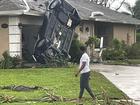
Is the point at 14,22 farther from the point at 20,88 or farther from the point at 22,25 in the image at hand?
the point at 20,88

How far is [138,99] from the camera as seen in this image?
51.8ft

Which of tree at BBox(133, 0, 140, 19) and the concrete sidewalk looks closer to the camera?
the concrete sidewalk

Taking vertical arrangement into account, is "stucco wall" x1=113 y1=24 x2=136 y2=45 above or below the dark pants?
above

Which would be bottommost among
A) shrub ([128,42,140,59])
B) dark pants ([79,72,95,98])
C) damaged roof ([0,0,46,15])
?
shrub ([128,42,140,59])

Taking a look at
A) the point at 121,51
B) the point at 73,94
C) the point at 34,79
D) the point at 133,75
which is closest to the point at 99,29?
the point at 121,51

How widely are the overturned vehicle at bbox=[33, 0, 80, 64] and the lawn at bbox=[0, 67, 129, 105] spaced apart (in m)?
4.01

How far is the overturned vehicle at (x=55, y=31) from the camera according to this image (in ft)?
92.5

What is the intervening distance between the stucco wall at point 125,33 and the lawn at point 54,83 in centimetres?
1868

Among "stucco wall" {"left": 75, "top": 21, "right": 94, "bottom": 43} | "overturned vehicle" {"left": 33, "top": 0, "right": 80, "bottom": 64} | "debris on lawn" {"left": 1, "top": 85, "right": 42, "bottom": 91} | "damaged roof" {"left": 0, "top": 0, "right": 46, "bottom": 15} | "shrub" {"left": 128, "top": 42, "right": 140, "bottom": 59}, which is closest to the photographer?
"debris on lawn" {"left": 1, "top": 85, "right": 42, "bottom": 91}

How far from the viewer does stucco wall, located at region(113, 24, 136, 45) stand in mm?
42188

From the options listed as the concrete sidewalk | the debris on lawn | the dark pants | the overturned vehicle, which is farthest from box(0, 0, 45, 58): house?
the dark pants

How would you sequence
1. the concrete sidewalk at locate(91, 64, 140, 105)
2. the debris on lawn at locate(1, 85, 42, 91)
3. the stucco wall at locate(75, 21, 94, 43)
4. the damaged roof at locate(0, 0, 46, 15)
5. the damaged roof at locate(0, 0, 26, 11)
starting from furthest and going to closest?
the stucco wall at locate(75, 21, 94, 43) → the damaged roof at locate(0, 0, 26, 11) → the damaged roof at locate(0, 0, 46, 15) → the debris on lawn at locate(1, 85, 42, 91) → the concrete sidewalk at locate(91, 64, 140, 105)

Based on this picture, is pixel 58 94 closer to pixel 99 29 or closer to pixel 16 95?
pixel 16 95

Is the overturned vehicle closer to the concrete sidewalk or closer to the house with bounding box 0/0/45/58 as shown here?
the house with bounding box 0/0/45/58
